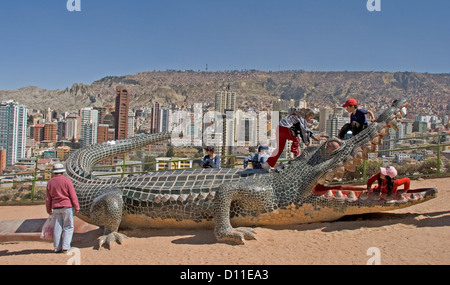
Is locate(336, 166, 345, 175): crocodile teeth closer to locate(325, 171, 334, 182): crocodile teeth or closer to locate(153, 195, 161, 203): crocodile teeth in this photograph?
locate(325, 171, 334, 182): crocodile teeth

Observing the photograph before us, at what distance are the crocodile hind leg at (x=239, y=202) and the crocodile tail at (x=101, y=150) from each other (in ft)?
9.98

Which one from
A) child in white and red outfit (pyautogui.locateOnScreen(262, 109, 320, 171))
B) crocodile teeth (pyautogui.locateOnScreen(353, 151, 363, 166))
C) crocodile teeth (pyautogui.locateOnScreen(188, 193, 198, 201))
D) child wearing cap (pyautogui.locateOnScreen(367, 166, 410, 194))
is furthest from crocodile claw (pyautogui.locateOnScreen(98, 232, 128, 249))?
child wearing cap (pyautogui.locateOnScreen(367, 166, 410, 194))

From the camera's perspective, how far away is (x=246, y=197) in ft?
21.4

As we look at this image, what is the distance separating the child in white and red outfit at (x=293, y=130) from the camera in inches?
285

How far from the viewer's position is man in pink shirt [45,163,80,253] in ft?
Result: 20.3

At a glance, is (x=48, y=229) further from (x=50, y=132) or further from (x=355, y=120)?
(x=50, y=132)

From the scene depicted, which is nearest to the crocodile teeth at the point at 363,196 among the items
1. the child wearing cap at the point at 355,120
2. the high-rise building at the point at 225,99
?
the child wearing cap at the point at 355,120

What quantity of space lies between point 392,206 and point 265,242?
6.64 feet

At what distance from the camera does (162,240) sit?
6594mm

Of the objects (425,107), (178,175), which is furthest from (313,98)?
(178,175)

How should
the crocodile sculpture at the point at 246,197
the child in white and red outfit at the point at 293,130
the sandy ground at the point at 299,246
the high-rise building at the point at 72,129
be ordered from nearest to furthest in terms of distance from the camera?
the sandy ground at the point at 299,246 → the crocodile sculpture at the point at 246,197 → the child in white and red outfit at the point at 293,130 → the high-rise building at the point at 72,129

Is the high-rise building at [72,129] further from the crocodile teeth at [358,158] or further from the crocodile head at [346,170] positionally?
the crocodile teeth at [358,158]

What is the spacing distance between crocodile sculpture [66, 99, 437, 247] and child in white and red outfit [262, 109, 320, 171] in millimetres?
493
